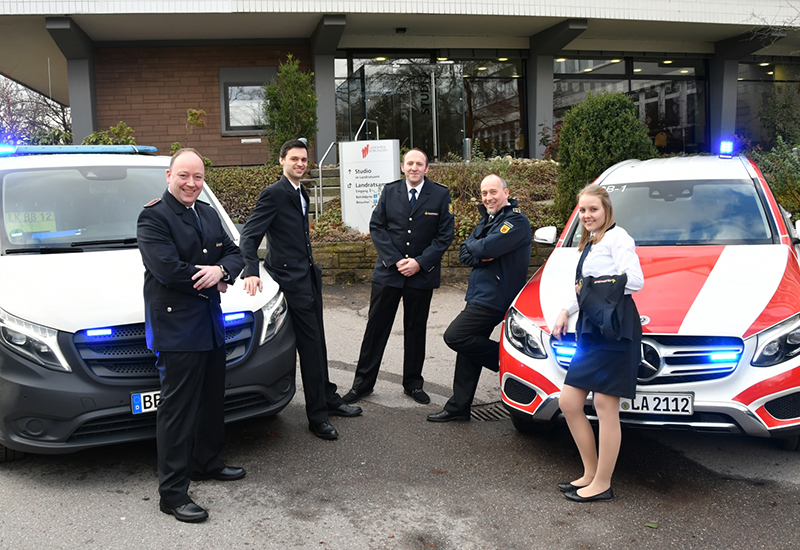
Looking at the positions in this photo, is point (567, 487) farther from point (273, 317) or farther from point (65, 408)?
point (65, 408)

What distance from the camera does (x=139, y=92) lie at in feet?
54.6

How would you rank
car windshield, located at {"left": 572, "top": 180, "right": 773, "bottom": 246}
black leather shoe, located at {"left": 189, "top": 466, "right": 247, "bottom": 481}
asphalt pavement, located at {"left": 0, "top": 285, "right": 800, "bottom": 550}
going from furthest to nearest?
1. car windshield, located at {"left": 572, "top": 180, "right": 773, "bottom": 246}
2. black leather shoe, located at {"left": 189, "top": 466, "right": 247, "bottom": 481}
3. asphalt pavement, located at {"left": 0, "top": 285, "right": 800, "bottom": 550}

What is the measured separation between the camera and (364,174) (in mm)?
10852

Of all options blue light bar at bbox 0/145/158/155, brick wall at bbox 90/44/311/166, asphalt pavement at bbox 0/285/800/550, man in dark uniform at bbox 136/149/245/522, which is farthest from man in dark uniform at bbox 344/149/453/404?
brick wall at bbox 90/44/311/166

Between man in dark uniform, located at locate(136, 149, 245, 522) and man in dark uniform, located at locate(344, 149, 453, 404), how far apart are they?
5.97ft

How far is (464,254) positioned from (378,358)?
1.19m

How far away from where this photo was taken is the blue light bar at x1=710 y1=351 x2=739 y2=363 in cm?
371

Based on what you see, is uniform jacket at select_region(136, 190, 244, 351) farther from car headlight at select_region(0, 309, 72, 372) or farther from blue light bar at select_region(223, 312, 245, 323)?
car headlight at select_region(0, 309, 72, 372)

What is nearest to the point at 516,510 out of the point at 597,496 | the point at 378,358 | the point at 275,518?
the point at 597,496

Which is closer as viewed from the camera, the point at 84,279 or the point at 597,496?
the point at 597,496

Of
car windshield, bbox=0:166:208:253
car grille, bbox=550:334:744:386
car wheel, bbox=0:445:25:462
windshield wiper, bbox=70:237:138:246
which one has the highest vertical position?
car windshield, bbox=0:166:208:253

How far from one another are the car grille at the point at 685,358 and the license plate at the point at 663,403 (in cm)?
7

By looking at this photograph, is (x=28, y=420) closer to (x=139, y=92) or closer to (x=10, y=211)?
(x=10, y=211)

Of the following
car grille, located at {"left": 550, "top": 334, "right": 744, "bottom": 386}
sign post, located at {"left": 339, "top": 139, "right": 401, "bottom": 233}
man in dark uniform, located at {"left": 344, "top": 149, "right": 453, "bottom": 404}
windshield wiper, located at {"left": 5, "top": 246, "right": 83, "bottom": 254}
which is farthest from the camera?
sign post, located at {"left": 339, "top": 139, "right": 401, "bottom": 233}
